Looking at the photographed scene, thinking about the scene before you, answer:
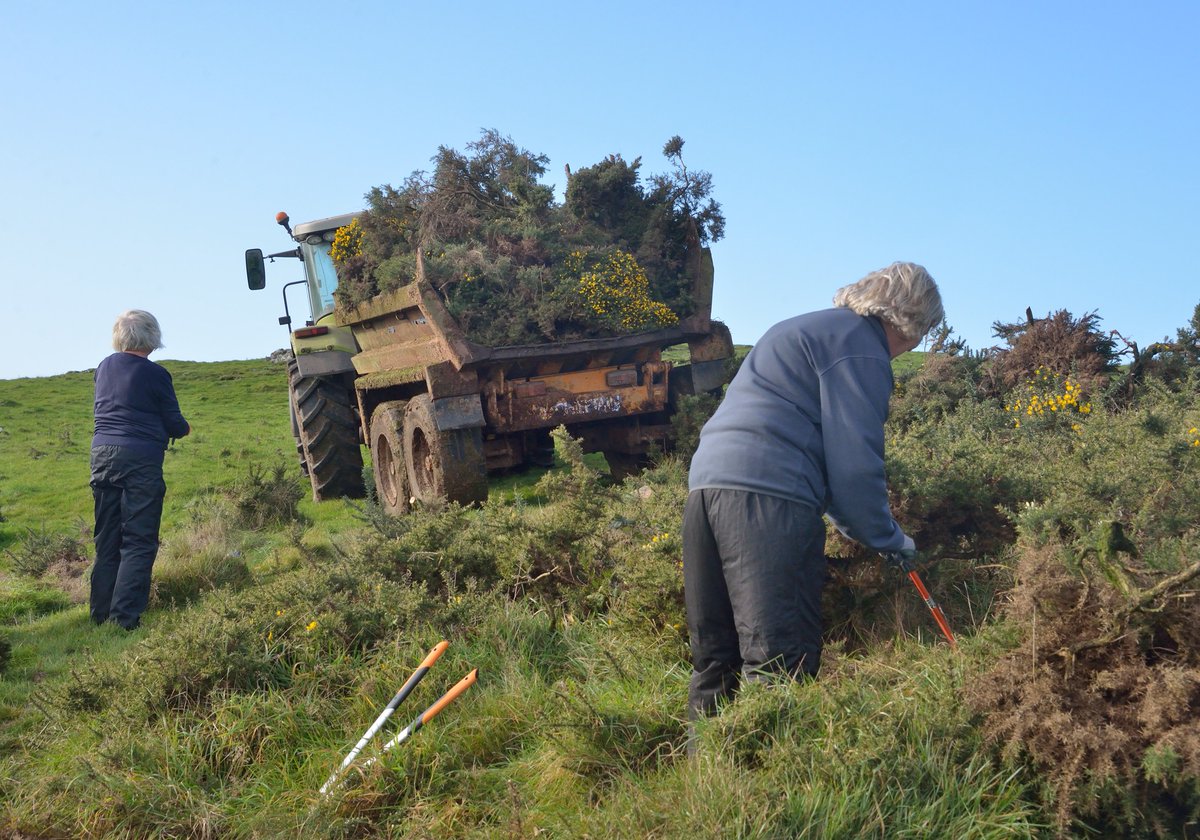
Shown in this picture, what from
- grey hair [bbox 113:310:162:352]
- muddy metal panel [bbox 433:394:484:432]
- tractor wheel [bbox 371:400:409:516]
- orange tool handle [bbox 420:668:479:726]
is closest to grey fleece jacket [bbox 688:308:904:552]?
orange tool handle [bbox 420:668:479:726]

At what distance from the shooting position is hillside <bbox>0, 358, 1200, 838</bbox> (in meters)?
2.86

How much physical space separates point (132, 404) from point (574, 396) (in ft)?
11.4

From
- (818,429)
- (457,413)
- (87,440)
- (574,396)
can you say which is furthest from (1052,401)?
(87,440)

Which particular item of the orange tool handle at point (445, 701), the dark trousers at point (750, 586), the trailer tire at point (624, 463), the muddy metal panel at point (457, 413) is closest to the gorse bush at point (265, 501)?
the muddy metal panel at point (457, 413)

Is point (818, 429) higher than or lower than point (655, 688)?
higher

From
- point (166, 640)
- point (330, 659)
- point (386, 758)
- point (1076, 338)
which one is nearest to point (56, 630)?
point (166, 640)

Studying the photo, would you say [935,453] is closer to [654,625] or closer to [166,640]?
[654,625]

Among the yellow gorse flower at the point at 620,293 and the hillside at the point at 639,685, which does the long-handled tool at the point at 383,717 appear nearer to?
the hillside at the point at 639,685

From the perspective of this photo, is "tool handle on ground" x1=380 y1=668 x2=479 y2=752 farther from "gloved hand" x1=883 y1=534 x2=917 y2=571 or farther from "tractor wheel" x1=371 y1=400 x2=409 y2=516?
"tractor wheel" x1=371 y1=400 x2=409 y2=516

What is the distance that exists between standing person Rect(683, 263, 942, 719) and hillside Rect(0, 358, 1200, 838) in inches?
9.5

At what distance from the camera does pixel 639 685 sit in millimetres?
3943

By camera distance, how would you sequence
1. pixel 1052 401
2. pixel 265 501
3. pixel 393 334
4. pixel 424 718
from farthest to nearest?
pixel 265 501 < pixel 393 334 < pixel 1052 401 < pixel 424 718

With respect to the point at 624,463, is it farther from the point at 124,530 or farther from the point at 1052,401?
the point at 124,530

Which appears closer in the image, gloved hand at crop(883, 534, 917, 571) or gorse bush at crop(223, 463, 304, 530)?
gloved hand at crop(883, 534, 917, 571)
